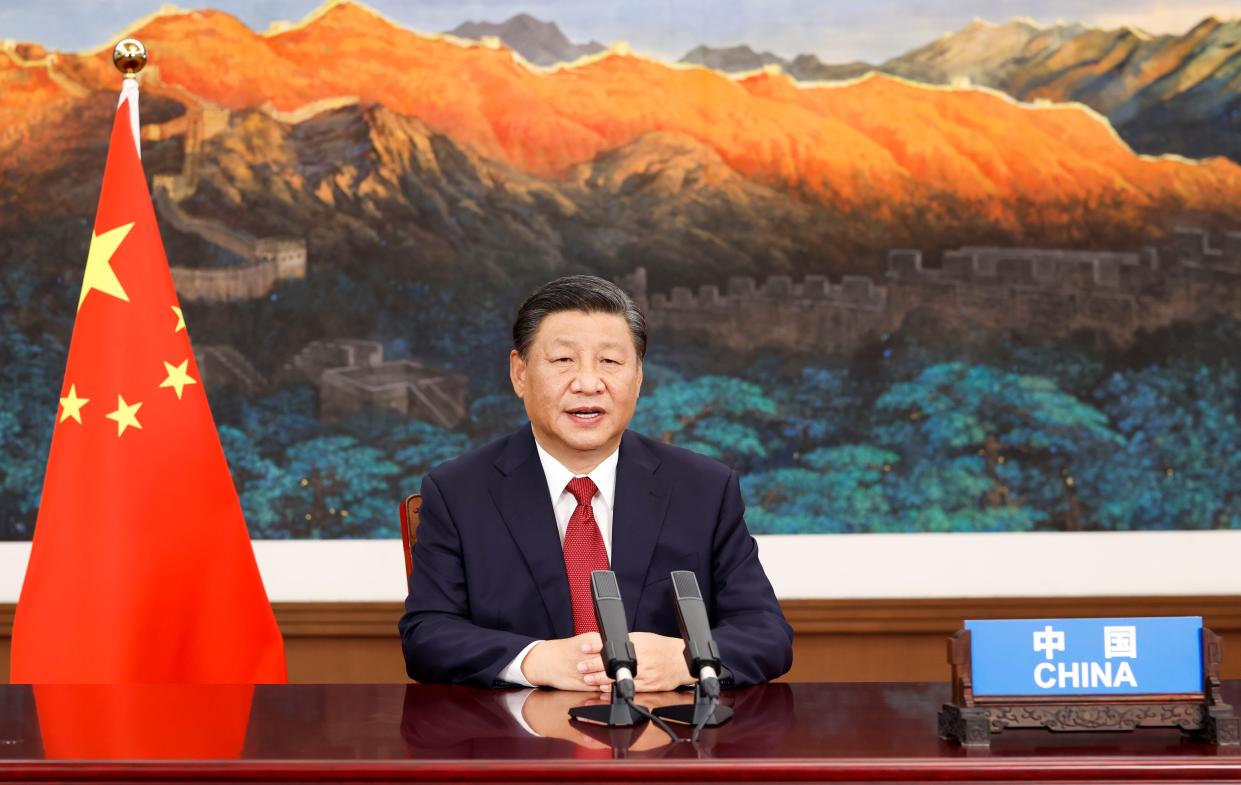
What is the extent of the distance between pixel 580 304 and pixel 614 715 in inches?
31.7

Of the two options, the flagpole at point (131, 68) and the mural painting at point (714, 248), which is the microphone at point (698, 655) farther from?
the flagpole at point (131, 68)

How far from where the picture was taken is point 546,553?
220 centimetres

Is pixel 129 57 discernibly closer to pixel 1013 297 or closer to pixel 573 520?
pixel 573 520

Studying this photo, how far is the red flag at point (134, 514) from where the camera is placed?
2.71 meters

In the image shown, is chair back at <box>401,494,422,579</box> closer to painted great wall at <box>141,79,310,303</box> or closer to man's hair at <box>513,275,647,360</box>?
man's hair at <box>513,275,647,360</box>

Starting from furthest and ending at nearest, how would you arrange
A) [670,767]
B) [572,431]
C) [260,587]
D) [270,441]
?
1. [270,441]
2. [260,587]
3. [572,431]
4. [670,767]

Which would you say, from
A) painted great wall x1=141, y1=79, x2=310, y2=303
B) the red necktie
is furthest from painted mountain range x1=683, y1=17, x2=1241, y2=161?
the red necktie

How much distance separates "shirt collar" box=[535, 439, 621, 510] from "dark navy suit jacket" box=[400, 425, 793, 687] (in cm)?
2

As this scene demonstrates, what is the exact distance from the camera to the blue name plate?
160 cm

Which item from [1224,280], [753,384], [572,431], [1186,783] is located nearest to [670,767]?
[1186,783]

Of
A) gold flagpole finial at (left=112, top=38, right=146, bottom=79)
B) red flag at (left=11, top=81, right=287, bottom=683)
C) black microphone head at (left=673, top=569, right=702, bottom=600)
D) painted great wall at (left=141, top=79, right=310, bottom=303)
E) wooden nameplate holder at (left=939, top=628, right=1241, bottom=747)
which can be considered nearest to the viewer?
wooden nameplate holder at (left=939, top=628, right=1241, bottom=747)

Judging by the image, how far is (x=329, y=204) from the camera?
3.48 meters

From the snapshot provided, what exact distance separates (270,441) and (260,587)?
2.23 feet

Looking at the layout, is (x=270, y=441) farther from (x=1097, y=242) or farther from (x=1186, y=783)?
(x=1186, y=783)
